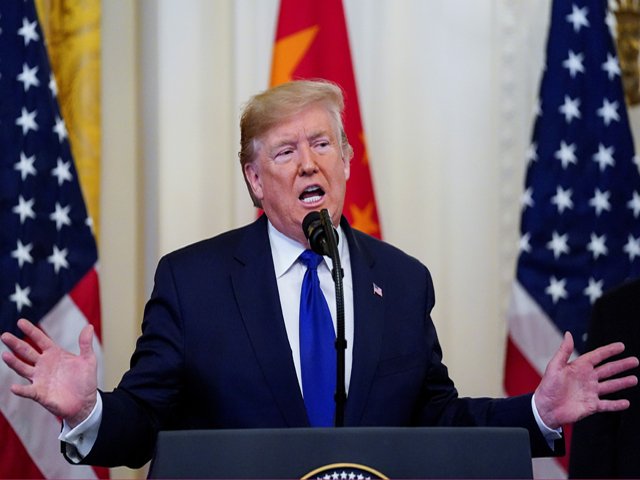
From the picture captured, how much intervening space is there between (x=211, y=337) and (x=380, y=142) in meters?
1.85

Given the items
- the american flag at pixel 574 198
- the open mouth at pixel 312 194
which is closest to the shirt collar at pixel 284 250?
the open mouth at pixel 312 194

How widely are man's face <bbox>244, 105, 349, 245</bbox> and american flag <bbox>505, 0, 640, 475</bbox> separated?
55.3 inches

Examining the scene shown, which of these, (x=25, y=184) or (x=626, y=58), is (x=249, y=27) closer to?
(x=25, y=184)

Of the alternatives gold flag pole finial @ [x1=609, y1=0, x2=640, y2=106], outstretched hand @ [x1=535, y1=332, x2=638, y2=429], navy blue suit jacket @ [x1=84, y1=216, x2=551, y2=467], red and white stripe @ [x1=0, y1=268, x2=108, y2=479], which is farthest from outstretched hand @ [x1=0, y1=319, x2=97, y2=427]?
gold flag pole finial @ [x1=609, y1=0, x2=640, y2=106]

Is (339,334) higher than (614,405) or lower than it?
higher

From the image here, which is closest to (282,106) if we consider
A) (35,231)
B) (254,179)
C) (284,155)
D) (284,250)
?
(284,155)

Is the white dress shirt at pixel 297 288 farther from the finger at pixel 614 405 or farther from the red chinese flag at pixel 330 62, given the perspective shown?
the red chinese flag at pixel 330 62

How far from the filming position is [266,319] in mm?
2605

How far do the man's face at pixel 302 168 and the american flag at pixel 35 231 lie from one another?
112 cm

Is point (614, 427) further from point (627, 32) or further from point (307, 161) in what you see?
point (627, 32)

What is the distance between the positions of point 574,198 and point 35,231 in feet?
6.33

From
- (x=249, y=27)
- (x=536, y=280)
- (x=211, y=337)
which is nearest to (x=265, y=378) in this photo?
(x=211, y=337)

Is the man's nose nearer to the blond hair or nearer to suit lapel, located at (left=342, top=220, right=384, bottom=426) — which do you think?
the blond hair

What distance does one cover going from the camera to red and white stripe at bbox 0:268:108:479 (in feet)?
11.7
